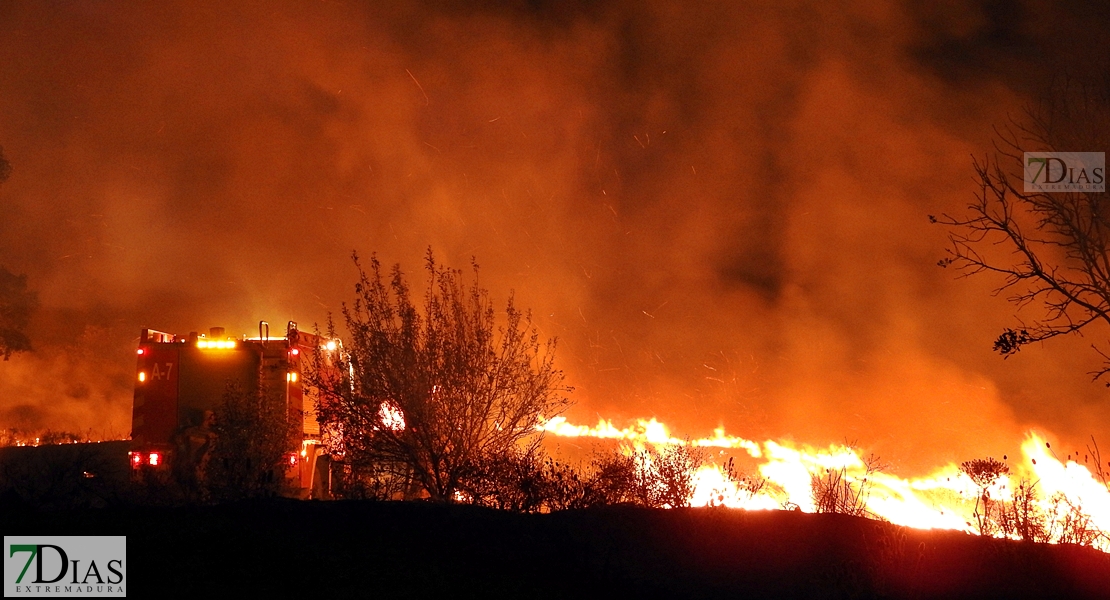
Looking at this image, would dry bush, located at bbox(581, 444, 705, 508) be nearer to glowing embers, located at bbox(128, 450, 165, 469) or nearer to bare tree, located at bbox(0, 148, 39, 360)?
glowing embers, located at bbox(128, 450, 165, 469)

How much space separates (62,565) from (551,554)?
415 cm

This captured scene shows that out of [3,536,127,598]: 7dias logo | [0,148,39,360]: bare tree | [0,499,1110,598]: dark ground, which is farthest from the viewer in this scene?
[0,148,39,360]: bare tree

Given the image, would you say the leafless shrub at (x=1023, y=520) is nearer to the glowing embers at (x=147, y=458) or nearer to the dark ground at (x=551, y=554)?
the dark ground at (x=551, y=554)

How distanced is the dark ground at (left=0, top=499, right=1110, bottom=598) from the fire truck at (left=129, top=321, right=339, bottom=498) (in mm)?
8418

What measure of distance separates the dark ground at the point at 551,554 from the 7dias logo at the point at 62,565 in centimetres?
10

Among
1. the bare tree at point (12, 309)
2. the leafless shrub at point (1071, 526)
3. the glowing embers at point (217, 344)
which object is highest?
the bare tree at point (12, 309)

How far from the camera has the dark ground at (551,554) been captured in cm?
667

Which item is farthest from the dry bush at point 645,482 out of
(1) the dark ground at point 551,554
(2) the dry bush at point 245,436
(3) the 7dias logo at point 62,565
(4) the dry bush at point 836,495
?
(3) the 7dias logo at point 62,565

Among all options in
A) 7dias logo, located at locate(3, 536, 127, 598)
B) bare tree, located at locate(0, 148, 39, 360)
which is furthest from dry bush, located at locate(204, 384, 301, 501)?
bare tree, located at locate(0, 148, 39, 360)

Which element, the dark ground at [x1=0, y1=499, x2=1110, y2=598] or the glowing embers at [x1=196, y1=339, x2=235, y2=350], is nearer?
the dark ground at [x1=0, y1=499, x2=1110, y2=598]

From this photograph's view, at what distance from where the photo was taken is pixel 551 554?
8031 millimetres

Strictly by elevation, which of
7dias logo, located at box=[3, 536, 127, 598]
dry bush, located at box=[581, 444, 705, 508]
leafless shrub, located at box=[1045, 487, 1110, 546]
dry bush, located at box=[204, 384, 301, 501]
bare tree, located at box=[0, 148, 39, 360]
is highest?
bare tree, located at box=[0, 148, 39, 360]

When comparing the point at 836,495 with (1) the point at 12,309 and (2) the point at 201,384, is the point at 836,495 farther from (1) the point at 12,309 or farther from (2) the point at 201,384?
(1) the point at 12,309

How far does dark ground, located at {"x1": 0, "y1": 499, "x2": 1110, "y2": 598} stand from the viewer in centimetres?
667
